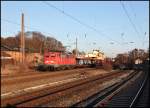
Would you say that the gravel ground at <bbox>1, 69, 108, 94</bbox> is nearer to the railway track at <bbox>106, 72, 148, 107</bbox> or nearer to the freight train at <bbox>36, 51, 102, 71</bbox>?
the railway track at <bbox>106, 72, 148, 107</bbox>

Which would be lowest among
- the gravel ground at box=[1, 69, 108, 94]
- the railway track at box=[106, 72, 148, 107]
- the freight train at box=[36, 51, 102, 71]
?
the railway track at box=[106, 72, 148, 107]

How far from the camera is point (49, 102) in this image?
56.6 ft

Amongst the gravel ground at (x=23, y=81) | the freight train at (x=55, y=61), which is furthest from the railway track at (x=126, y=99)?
the freight train at (x=55, y=61)

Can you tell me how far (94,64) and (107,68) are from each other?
1309 cm

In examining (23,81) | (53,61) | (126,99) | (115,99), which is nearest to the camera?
(115,99)

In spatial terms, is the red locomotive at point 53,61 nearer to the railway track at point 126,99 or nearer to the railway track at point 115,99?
the railway track at point 115,99

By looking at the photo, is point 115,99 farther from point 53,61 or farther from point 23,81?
point 53,61

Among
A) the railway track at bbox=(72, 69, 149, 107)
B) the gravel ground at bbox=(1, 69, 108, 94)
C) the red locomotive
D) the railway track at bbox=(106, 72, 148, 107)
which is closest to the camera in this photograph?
the railway track at bbox=(72, 69, 149, 107)

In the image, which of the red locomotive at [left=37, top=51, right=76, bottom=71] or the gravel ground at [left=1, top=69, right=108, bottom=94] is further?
the red locomotive at [left=37, top=51, right=76, bottom=71]

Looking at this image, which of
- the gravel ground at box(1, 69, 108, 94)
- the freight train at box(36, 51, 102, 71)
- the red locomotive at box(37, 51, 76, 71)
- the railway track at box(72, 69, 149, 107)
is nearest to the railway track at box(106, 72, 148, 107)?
the railway track at box(72, 69, 149, 107)

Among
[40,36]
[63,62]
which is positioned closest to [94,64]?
[63,62]

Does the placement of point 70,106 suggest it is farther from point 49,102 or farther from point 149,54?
point 149,54

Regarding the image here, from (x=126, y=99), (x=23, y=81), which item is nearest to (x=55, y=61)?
(x=23, y=81)

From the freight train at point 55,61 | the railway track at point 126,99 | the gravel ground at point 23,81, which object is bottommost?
the railway track at point 126,99
